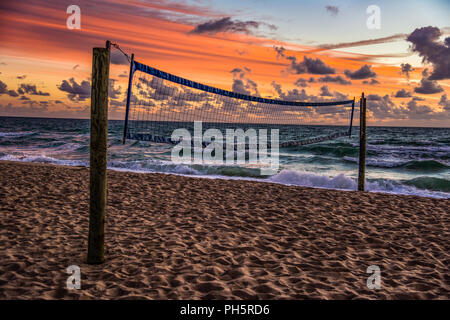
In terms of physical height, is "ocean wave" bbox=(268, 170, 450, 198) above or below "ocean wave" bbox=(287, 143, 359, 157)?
below

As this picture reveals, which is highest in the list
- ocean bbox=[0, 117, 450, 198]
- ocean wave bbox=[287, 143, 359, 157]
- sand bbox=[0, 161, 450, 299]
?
ocean wave bbox=[287, 143, 359, 157]

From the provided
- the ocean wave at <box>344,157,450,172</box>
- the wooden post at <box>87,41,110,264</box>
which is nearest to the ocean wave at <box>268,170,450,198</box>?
the ocean wave at <box>344,157,450,172</box>

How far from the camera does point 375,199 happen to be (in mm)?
8375

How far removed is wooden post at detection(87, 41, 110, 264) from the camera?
148 inches

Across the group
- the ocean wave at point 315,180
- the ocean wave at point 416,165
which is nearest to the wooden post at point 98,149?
the ocean wave at point 315,180

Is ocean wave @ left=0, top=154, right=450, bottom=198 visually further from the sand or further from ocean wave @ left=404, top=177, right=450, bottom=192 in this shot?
the sand

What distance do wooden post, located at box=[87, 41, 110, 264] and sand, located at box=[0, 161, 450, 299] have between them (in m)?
0.28

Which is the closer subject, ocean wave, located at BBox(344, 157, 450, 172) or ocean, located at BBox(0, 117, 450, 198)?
ocean, located at BBox(0, 117, 450, 198)

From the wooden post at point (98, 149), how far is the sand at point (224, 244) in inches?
11.0

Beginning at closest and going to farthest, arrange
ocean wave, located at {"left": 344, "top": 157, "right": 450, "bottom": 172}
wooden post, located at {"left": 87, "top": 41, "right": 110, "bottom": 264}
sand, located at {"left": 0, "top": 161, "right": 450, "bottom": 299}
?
1. sand, located at {"left": 0, "top": 161, "right": 450, "bottom": 299}
2. wooden post, located at {"left": 87, "top": 41, "right": 110, "bottom": 264}
3. ocean wave, located at {"left": 344, "top": 157, "right": 450, "bottom": 172}

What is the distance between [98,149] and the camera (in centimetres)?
392

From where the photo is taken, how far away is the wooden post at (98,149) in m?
3.75
